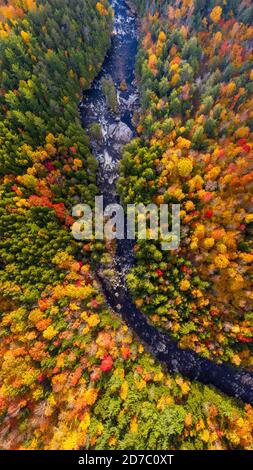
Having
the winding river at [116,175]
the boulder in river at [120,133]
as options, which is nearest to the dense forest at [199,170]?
the boulder in river at [120,133]

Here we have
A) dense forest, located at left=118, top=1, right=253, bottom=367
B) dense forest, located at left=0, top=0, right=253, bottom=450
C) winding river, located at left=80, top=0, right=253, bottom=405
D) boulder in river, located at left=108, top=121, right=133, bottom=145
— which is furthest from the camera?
boulder in river, located at left=108, top=121, right=133, bottom=145

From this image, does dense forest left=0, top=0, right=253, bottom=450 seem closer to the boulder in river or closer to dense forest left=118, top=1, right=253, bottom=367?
dense forest left=118, top=1, right=253, bottom=367

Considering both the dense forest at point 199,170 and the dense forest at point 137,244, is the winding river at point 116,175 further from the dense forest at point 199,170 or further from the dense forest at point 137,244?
the dense forest at point 199,170

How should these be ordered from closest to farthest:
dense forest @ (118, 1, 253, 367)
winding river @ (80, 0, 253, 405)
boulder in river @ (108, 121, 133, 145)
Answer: dense forest @ (118, 1, 253, 367) → winding river @ (80, 0, 253, 405) → boulder in river @ (108, 121, 133, 145)

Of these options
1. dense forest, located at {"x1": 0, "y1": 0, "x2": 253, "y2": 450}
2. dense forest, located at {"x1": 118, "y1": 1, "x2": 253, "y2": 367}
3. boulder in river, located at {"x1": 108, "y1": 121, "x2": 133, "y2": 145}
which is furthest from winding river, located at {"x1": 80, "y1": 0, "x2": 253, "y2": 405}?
dense forest, located at {"x1": 118, "y1": 1, "x2": 253, "y2": 367}

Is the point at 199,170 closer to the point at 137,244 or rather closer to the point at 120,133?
the point at 137,244

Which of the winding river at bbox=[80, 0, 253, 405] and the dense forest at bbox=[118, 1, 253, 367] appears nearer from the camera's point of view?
the dense forest at bbox=[118, 1, 253, 367]

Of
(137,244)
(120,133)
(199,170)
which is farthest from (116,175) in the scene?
(199,170)
